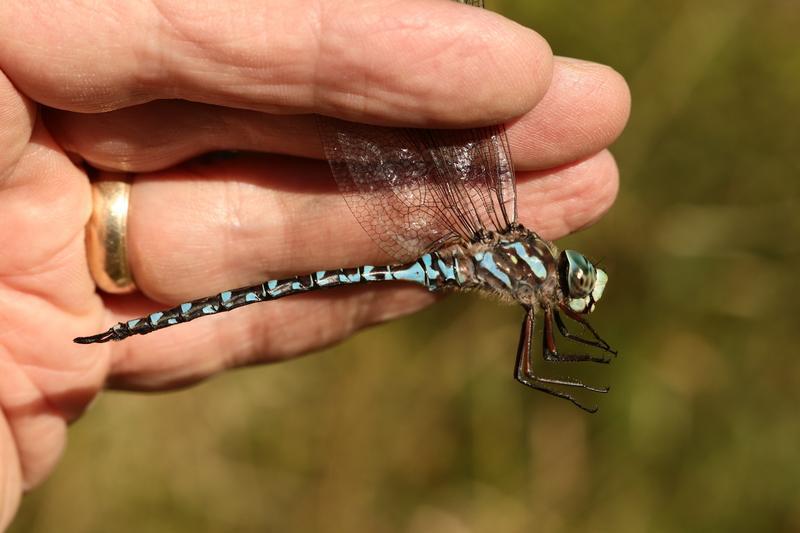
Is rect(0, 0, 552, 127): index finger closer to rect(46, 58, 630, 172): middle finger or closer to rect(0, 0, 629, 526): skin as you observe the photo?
rect(0, 0, 629, 526): skin

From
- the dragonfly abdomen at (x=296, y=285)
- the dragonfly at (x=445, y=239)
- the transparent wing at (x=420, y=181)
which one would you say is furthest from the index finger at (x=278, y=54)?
the dragonfly abdomen at (x=296, y=285)

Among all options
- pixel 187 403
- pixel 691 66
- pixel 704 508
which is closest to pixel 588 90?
pixel 691 66

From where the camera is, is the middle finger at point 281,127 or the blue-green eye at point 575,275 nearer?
the middle finger at point 281,127

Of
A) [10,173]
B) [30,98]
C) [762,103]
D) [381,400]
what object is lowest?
[381,400]

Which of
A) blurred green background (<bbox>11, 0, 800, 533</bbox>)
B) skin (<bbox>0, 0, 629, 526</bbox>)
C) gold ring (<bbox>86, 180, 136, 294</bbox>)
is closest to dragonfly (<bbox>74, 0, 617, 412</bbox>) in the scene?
skin (<bbox>0, 0, 629, 526</bbox>)

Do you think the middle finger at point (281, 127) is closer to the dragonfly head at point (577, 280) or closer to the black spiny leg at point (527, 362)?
the dragonfly head at point (577, 280)

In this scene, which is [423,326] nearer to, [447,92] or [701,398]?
[701,398]
